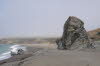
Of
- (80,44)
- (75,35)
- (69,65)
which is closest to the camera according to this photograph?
(69,65)

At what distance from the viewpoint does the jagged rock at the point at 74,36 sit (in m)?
14.3

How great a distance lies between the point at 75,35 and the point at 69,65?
29.1ft

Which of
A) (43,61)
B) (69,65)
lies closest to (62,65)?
(69,65)

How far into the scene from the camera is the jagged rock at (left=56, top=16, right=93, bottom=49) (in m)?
14.3

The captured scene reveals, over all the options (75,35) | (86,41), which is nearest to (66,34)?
(75,35)

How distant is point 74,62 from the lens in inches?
262

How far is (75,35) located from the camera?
15.3 meters

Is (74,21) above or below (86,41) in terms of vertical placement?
above

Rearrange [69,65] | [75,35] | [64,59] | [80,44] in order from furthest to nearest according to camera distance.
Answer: [75,35] → [80,44] → [64,59] → [69,65]

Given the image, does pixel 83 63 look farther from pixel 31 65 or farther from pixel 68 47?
pixel 68 47

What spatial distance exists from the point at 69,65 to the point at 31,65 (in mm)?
1060

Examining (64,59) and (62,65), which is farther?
(64,59)

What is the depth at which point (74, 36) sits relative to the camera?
50.1 feet

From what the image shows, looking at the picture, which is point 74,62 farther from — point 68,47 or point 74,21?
point 74,21
